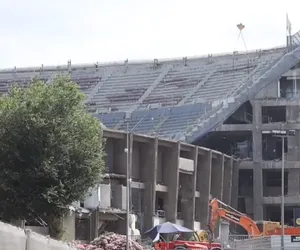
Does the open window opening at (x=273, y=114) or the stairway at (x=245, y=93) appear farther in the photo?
the open window opening at (x=273, y=114)

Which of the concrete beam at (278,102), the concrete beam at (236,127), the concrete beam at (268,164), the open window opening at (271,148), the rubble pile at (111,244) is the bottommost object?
the rubble pile at (111,244)

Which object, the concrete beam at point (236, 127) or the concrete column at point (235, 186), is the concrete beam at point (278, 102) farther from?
the concrete column at point (235, 186)

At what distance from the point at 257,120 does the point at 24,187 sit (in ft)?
174

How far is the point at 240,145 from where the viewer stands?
93.9 metres

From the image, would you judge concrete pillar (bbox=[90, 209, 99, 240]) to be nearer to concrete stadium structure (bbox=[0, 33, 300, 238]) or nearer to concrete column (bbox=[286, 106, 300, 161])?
concrete stadium structure (bbox=[0, 33, 300, 238])

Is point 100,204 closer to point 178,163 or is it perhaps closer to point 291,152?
point 178,163

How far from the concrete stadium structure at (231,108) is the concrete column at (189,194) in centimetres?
34

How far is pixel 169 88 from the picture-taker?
105375 millimetres

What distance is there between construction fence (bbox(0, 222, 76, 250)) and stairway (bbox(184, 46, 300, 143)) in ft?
219

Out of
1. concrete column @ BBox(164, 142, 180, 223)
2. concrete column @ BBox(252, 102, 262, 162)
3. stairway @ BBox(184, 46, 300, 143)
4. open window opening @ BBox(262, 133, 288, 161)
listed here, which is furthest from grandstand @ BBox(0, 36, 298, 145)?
concrete column @ BBox(164, 142, 180, 223)

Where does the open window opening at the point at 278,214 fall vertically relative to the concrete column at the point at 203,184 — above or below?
below

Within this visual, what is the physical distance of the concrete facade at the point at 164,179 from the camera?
61.9 m

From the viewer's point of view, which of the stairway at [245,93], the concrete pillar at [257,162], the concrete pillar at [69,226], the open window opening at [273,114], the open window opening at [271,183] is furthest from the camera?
the open window opening at [273,114]

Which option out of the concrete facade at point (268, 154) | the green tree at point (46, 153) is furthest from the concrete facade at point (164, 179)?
the green tree at point (46, 153)
